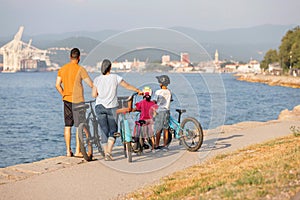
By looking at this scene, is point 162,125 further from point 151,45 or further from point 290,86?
point 290,86

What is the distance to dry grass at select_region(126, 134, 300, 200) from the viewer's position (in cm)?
597

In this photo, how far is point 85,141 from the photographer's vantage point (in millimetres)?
9539

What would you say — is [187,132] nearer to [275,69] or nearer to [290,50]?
[290,50]

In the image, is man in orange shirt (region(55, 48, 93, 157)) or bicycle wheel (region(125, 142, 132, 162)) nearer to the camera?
bicycle wheel (region(125, 142, 132, 162))

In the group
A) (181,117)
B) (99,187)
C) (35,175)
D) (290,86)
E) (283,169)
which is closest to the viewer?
(283,169)

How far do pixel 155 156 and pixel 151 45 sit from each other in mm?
2147

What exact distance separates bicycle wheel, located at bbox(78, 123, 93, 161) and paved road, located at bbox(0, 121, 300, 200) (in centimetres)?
17

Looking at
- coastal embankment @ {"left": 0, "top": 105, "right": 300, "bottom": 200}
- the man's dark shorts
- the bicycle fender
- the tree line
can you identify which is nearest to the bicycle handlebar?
the bicycle fender

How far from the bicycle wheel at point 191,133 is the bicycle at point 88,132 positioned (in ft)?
5.81

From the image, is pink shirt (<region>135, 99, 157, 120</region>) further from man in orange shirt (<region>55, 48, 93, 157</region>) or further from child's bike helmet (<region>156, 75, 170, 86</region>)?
man in orange shirt (<region>55, 48, 93, 157</region>)

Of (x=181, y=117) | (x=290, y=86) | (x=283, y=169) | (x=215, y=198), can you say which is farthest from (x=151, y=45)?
(x=290, y=86)

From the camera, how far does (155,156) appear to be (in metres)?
10.0

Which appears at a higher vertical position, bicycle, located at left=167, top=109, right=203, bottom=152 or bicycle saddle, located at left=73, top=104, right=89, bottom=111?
bicycle saddle, located at left=73, top=104, right=89, bottom=111

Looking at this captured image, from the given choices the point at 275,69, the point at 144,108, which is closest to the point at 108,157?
the point at 144,108
